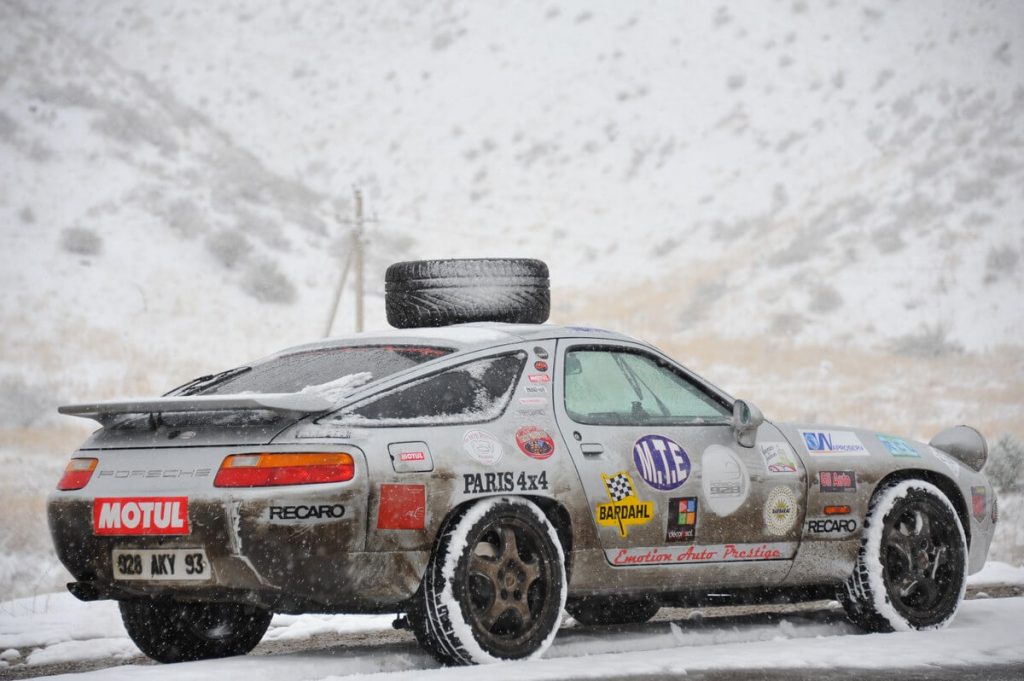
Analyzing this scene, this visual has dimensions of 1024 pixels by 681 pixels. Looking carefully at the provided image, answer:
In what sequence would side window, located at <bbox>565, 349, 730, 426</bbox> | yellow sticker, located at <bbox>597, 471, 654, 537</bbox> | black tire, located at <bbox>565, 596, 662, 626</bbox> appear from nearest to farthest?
yellow sticker, located at <bbox>597, 471, 654, 537</bbox>
side window, located at <bbox>565, 349, 730, 426</bbox>
black tire, located at <bbox>565, 596, 662, 626</bbox>

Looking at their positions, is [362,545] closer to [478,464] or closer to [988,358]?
[478,464]

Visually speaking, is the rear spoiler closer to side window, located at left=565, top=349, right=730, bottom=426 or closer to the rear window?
the rear window

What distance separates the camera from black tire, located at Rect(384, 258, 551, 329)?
24.6ft

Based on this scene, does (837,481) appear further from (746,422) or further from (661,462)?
(661,462)

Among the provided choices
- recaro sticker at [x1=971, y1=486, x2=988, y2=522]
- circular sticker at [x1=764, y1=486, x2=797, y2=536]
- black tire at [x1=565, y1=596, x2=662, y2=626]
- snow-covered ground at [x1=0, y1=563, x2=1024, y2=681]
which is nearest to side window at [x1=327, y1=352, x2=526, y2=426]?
snow-covered ground at [x1=0, y1=563, x2=1024, y2=681]

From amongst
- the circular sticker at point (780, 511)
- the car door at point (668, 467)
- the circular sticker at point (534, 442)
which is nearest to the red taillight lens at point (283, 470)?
the circular sticker at point (534, 442)

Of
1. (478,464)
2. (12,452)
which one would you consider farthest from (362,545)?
(12,452)

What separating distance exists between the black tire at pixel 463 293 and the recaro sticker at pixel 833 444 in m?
1.43

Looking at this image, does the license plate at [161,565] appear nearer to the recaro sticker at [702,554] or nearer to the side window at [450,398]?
the side window at [450,398]

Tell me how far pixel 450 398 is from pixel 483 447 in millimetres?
267

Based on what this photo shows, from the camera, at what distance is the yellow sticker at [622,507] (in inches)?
243

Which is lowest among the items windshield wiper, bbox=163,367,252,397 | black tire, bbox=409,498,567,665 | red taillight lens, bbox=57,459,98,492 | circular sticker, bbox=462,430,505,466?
black tire, bbox=409,498,567,665

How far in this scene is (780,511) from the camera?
268 inches

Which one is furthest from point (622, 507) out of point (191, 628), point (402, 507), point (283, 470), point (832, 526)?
point (191, 628)
